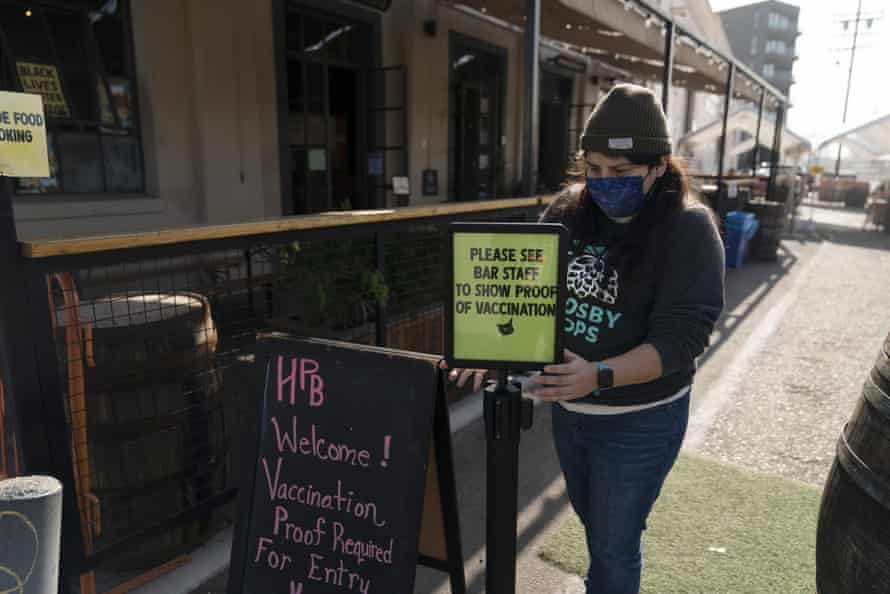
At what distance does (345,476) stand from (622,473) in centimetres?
85

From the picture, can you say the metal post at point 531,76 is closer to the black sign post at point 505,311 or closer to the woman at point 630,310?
the woman at point 630,310

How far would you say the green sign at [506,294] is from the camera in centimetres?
143

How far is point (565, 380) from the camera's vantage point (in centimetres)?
147

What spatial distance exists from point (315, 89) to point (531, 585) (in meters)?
6.44

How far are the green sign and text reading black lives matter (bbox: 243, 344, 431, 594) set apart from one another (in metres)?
0.47

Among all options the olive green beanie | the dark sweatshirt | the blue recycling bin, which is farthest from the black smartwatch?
the blue recycling bin

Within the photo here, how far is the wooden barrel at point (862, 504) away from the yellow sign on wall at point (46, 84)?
19.2 ft

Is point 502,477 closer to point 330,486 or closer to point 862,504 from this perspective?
point 330,486

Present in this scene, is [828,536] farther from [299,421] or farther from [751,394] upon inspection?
[751,394]

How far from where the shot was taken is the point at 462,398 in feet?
15.0

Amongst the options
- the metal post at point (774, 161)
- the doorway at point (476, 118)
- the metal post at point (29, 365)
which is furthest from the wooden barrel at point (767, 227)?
the metal post at point (29, 365)

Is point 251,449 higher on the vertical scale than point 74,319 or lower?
lower

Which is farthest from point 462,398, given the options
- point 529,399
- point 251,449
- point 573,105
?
point 573,105

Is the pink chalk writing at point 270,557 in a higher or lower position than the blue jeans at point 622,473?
lower
